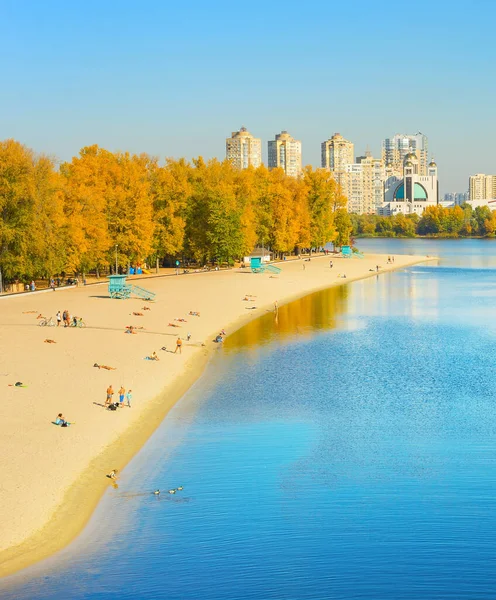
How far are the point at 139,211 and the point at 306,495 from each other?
54.0 metres

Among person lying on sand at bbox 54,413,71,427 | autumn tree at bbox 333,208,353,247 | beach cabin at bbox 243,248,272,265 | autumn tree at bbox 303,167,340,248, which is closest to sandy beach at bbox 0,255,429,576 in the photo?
person lying on sand at bbox 54,413,71,427

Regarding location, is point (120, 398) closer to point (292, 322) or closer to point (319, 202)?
point (292, 322)

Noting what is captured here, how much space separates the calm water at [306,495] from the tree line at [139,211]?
25.4 metres

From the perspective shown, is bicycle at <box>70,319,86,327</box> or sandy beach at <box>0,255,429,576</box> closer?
sandy beach at <box>0,255,429,576</box>

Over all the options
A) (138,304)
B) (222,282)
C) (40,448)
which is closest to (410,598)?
(40,448)

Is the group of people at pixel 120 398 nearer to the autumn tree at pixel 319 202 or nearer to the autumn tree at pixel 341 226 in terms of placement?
the autumn tree at pixel 319 202

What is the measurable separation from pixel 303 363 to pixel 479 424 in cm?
1205

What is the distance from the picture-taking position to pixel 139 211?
233 feet

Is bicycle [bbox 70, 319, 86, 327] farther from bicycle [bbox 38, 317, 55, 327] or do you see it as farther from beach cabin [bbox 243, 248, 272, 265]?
beach cabin [bbox 243, 248, 272, 265]

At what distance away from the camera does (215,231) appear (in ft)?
272

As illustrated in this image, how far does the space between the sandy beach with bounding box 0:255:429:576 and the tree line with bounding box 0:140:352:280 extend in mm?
4088

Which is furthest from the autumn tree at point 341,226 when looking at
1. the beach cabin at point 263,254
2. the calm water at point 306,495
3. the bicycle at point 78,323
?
the calm water at point 306,495

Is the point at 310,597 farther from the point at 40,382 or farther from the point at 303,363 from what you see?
the point at 303,363

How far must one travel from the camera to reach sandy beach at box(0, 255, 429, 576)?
57.1 feet
